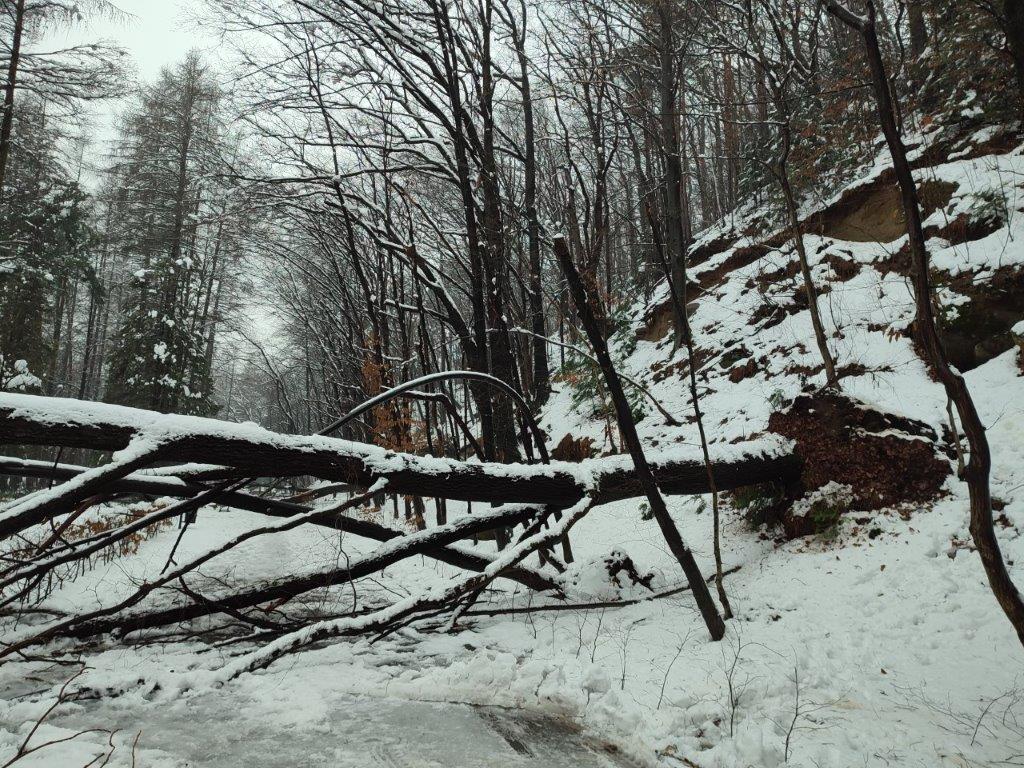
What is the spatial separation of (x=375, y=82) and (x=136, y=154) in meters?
16.0

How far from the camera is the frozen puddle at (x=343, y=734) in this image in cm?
217

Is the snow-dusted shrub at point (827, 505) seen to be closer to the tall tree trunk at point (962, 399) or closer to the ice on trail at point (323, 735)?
the tall tree trunk at point (962, 399)

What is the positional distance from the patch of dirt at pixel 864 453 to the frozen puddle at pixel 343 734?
11.5ft

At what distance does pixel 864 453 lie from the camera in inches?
181

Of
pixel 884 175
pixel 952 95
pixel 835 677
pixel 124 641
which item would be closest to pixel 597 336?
pixel 835 677

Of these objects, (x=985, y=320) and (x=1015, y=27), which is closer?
(x=985, y=320)

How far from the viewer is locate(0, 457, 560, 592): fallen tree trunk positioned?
3.30 m

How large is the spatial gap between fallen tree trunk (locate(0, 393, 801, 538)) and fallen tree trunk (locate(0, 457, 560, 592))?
0.39 m

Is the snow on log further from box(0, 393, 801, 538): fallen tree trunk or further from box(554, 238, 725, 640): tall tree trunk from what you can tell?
box(554, 238, 725, 640): tall tree trunk

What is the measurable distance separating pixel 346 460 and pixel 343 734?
1513mm

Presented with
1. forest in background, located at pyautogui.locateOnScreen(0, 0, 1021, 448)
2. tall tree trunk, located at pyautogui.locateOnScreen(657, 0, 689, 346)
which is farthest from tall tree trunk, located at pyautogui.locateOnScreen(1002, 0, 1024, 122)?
tall tree trunk, located at pyautogui.locateOnScreen(657, 0, 689, 346)

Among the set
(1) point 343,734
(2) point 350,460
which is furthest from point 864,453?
(1) point 343,734

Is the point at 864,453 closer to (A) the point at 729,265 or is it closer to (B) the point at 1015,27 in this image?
(B) the point at 1015,27

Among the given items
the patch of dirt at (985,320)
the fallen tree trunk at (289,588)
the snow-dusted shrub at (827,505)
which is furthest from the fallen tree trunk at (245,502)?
the patch of dirt at (985,320)
